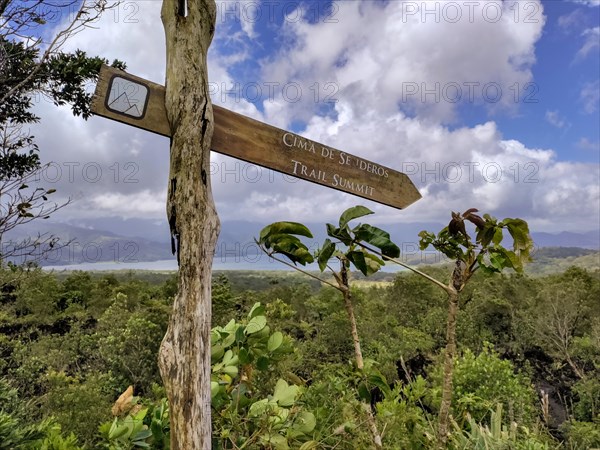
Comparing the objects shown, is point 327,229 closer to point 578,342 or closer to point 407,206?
point 407,206

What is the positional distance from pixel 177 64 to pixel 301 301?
17532mm

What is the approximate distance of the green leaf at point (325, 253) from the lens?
57.2 inches

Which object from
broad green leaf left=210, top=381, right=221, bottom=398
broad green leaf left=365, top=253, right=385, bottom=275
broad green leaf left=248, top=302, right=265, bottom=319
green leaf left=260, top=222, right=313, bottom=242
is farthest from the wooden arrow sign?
broad green leaf left=210, top=381, right=221, bottom=398

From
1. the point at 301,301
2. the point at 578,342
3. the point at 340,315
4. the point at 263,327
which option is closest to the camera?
the point at 263,327

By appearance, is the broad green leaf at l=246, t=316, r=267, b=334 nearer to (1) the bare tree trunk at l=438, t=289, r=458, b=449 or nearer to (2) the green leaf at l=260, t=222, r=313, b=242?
(2) the green leaf at l=260, t=222, r=313, b=242

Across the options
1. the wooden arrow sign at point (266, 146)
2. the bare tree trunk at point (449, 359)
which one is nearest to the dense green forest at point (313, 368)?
the bare tree trunk at point (449, 359)

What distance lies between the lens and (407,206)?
72.1 inches

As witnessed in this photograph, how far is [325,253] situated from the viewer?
146 centimetres

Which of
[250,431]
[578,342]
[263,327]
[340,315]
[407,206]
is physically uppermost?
[407,206]

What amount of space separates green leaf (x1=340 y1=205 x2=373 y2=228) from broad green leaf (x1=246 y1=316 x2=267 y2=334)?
0.55m

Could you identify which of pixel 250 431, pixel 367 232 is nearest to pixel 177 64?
pixel 367 232

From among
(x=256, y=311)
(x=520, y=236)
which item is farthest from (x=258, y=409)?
(x=520, y=236)

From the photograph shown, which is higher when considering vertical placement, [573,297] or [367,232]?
[367,232]

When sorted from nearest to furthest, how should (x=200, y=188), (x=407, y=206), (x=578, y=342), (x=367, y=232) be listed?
(x=200, y=188)
(x=367, y=232)
(x=407, y=206)
(x=578, y=342)
